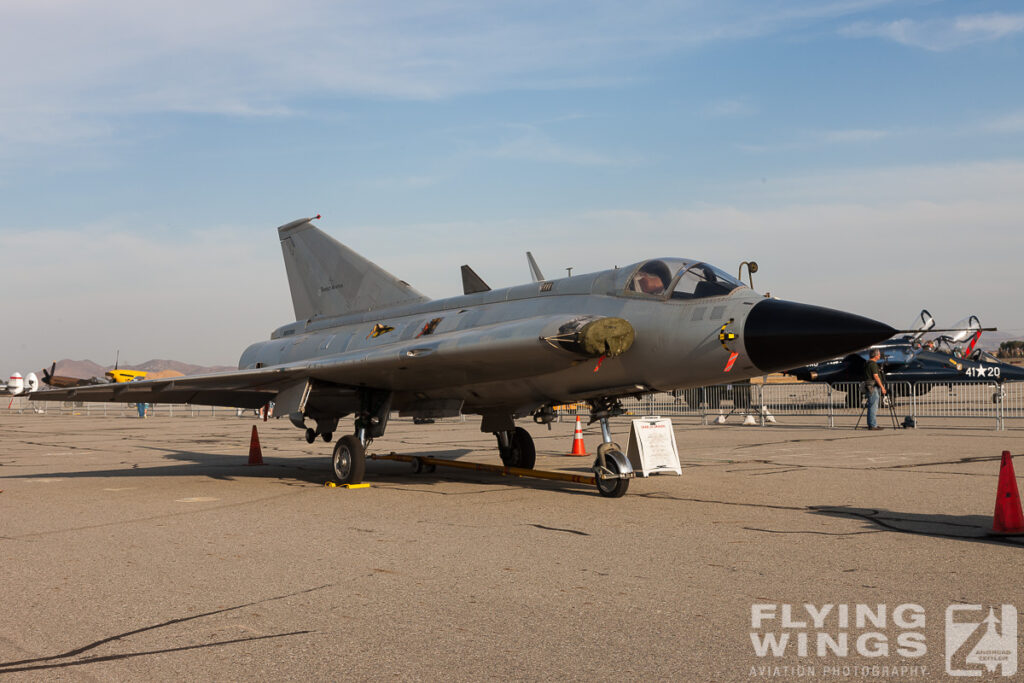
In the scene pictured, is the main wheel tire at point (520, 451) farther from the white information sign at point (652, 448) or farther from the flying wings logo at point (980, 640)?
the flying wings logo at point (980, 640)

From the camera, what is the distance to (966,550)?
6223 mm

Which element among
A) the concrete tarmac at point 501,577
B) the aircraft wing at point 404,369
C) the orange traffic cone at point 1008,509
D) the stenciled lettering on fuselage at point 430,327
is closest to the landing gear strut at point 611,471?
the concrete tarmac at point 501,577

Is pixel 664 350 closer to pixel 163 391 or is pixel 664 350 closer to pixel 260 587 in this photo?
pixel 260 587

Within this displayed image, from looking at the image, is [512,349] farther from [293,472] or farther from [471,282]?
[293,472]

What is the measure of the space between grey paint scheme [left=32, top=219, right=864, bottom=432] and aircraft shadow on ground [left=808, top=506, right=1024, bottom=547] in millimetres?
1592

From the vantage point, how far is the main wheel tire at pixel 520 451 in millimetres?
12484

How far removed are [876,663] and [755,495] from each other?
5727 mm

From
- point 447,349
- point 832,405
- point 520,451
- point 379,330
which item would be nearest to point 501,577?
point 447,349

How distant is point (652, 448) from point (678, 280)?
235 centimetres

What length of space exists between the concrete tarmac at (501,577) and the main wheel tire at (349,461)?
35cm

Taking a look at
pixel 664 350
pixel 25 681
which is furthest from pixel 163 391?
pixel 25 681

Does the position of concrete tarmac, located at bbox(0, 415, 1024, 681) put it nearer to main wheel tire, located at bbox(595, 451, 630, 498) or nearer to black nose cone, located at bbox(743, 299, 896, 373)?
main wheel tire, located at bbox(595, 451, 630, 498)

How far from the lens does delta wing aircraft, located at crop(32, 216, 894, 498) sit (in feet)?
28.3

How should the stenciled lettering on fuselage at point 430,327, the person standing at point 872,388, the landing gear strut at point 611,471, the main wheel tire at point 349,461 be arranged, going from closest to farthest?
1. the landing gear strut at point 611,471
2. the main wheel tire at point 349,461
3. the stenciled lettering on fuselage at point 430,327
4. the person standing at point 872,388
